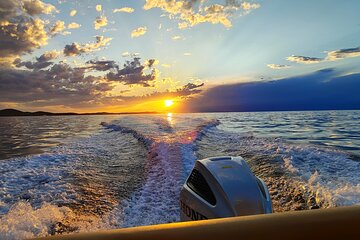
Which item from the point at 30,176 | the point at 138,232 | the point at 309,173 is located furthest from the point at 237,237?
the point at 30,176

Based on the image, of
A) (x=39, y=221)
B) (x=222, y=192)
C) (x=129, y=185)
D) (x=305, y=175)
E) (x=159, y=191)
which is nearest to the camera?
(x=222, y=192)

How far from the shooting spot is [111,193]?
6711mm

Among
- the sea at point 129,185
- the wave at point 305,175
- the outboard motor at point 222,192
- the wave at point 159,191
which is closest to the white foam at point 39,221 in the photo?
the sea at point 129,185

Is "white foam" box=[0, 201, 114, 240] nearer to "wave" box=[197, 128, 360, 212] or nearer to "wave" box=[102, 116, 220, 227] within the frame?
"wave" box=[102, 116, 220, 227]

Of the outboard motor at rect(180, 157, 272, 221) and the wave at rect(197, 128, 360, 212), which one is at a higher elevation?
the outboard motor at rect(180, 157, 272, 221)

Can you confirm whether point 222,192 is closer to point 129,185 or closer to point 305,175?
point 129,185

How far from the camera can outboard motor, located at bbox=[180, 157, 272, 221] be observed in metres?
3.19

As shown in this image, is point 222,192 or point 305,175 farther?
point 305,175

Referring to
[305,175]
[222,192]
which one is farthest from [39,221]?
[305,175]

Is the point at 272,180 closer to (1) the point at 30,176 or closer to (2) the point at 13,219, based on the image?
(2) the point at 13,219

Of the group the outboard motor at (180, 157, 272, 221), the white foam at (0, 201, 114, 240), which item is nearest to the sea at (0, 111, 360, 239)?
the white foam at (0, 201, 114, 240)

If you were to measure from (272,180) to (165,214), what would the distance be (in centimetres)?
315

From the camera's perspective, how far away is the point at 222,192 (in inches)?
131

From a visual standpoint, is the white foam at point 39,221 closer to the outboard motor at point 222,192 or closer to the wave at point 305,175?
the outboard motor at point 222,192
